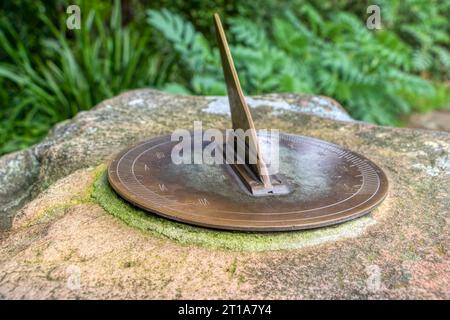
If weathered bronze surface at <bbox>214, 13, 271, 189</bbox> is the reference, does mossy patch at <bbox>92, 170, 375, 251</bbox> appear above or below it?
below

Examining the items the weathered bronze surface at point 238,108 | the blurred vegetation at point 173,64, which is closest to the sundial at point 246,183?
the weathered bronze surface at point 238,108

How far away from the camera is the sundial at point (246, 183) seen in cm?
155

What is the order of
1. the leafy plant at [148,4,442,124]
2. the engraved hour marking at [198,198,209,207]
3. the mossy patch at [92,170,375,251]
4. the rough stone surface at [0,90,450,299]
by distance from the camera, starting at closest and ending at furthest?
the rough stone surface at [0,90,450,299], the mossy patch at [92,170,375,251], the engraved hour marking at [198,198,209,207], the leafy plant at [148,4,442,124]

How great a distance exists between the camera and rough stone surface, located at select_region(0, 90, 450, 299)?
1344 mm

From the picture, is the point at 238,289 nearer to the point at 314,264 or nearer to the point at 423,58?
the point at 314,264

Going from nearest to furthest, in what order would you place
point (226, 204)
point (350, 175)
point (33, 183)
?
1. point (226, 204)
2. point (350, 175)
3. point (33, 183)

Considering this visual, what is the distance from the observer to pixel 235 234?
153 cm

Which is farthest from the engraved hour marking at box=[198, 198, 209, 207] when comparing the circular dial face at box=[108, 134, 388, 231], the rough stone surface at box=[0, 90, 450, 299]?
the rough stone surface at box=[0, 90, 450, 299]

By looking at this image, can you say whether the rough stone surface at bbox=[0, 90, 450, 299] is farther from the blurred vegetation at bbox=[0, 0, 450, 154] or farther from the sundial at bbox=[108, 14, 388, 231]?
the blurred vegetation at bbox=[0, 0, 450, 154]

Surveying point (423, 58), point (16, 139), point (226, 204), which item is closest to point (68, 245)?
point (226, 204)

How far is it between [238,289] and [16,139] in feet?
9.50

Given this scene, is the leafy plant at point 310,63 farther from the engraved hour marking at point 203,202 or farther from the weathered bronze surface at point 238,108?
the engraved hour marking at point 203,202
